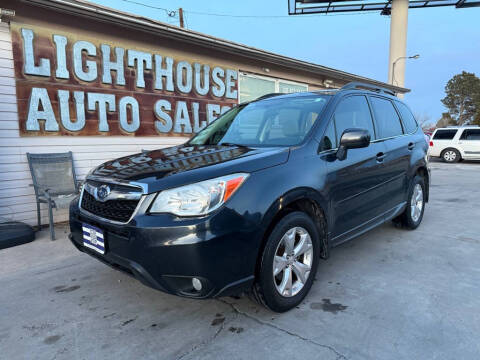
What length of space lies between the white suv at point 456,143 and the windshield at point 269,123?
14.9 m

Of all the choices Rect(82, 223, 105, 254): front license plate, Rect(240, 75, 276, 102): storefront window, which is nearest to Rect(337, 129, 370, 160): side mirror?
Rect(82, 223, 105, 254): front license plate

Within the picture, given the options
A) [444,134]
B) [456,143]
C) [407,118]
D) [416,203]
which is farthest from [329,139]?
[444,134]

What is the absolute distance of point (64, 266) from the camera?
3.56 meters

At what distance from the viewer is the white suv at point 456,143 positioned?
48.6ft

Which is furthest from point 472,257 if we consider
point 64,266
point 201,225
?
point 64,266

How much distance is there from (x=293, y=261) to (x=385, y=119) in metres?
2.26

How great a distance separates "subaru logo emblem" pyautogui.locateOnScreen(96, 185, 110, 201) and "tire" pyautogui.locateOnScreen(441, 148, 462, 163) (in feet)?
55.5

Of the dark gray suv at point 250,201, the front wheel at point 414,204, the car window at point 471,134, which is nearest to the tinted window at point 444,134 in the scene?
the car window at point 471,134

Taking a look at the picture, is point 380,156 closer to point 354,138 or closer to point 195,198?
point 354,138

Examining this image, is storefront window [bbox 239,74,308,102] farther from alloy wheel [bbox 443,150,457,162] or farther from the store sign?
alloy wheel [bbox 443,150,457,162]

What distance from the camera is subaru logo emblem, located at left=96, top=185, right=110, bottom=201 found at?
235cm

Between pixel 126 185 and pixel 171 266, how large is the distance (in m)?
0.63

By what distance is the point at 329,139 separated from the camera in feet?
9.53

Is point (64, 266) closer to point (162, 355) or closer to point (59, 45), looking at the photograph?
point (162, 355)
